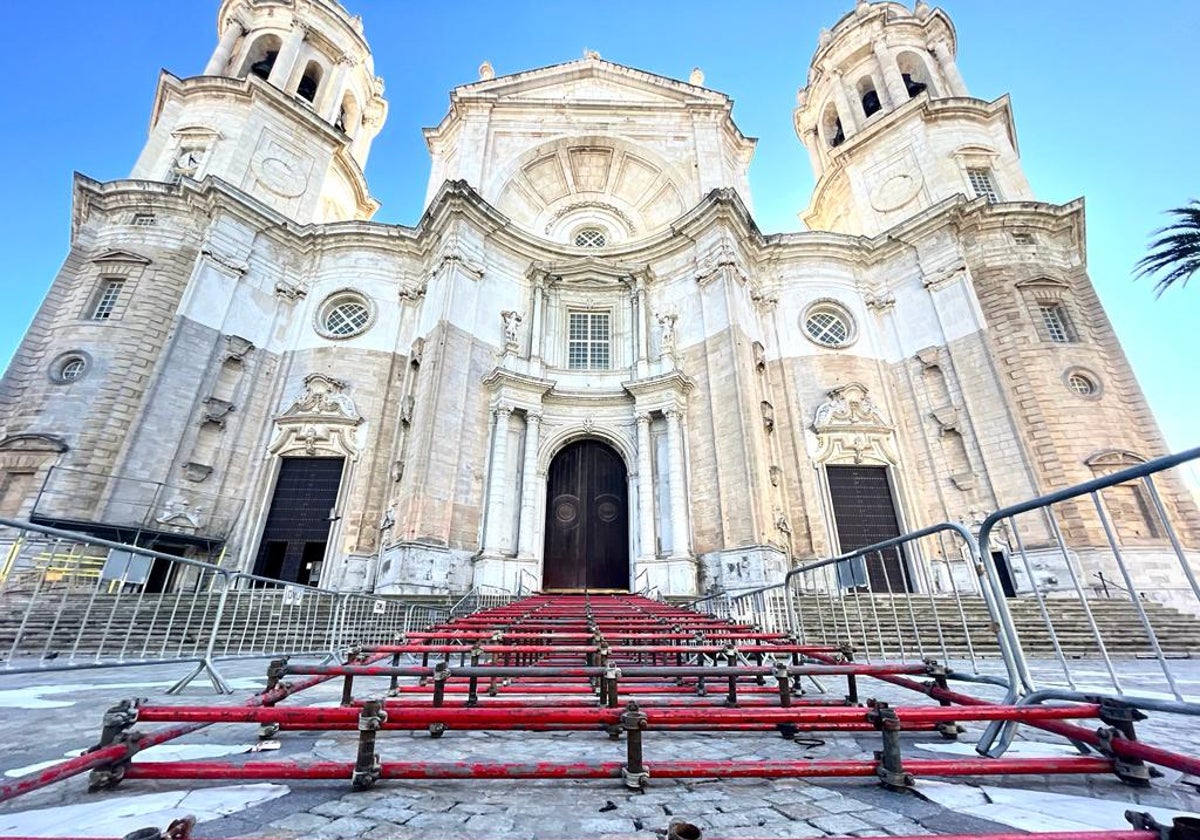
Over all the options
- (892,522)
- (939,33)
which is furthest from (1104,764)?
(939,33)

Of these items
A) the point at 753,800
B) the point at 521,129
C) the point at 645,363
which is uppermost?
the point at 521,129

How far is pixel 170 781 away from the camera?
2.09 m

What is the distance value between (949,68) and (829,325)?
52.6ft

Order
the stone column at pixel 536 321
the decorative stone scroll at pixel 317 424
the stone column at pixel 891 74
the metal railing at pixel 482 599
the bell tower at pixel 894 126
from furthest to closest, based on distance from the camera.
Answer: the stone column at pixel 891 74, the bell tower at pixel 894 126, the stone column at pixel 536 321, the decorative stone scroll at pixel 317 424, the metal railing at pixel 482 599

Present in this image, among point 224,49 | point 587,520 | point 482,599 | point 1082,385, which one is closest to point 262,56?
point 224,49

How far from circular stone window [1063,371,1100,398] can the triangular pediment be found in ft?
53.9

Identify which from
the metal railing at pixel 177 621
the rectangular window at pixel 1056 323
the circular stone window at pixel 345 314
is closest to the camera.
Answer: the metal railing at pixel 177 621

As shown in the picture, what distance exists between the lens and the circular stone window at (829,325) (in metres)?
18.4

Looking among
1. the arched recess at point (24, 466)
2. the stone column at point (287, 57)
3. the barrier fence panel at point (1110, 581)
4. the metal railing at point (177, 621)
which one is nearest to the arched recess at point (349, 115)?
the stone column at point (287, 57)

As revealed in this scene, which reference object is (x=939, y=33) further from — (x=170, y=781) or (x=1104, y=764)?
(x=170, y=781)

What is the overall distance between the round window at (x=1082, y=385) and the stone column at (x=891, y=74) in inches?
551

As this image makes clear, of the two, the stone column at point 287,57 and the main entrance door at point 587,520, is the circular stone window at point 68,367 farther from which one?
the stone column at point 287,57

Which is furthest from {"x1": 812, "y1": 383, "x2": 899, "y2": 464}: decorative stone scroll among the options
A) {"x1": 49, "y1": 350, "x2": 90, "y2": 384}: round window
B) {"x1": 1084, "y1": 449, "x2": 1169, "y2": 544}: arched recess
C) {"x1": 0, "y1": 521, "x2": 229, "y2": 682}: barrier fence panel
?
{"x1": 49, "y1": 350, "x2": 90, "y2": 384}: round window

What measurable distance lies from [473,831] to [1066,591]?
16453mm
